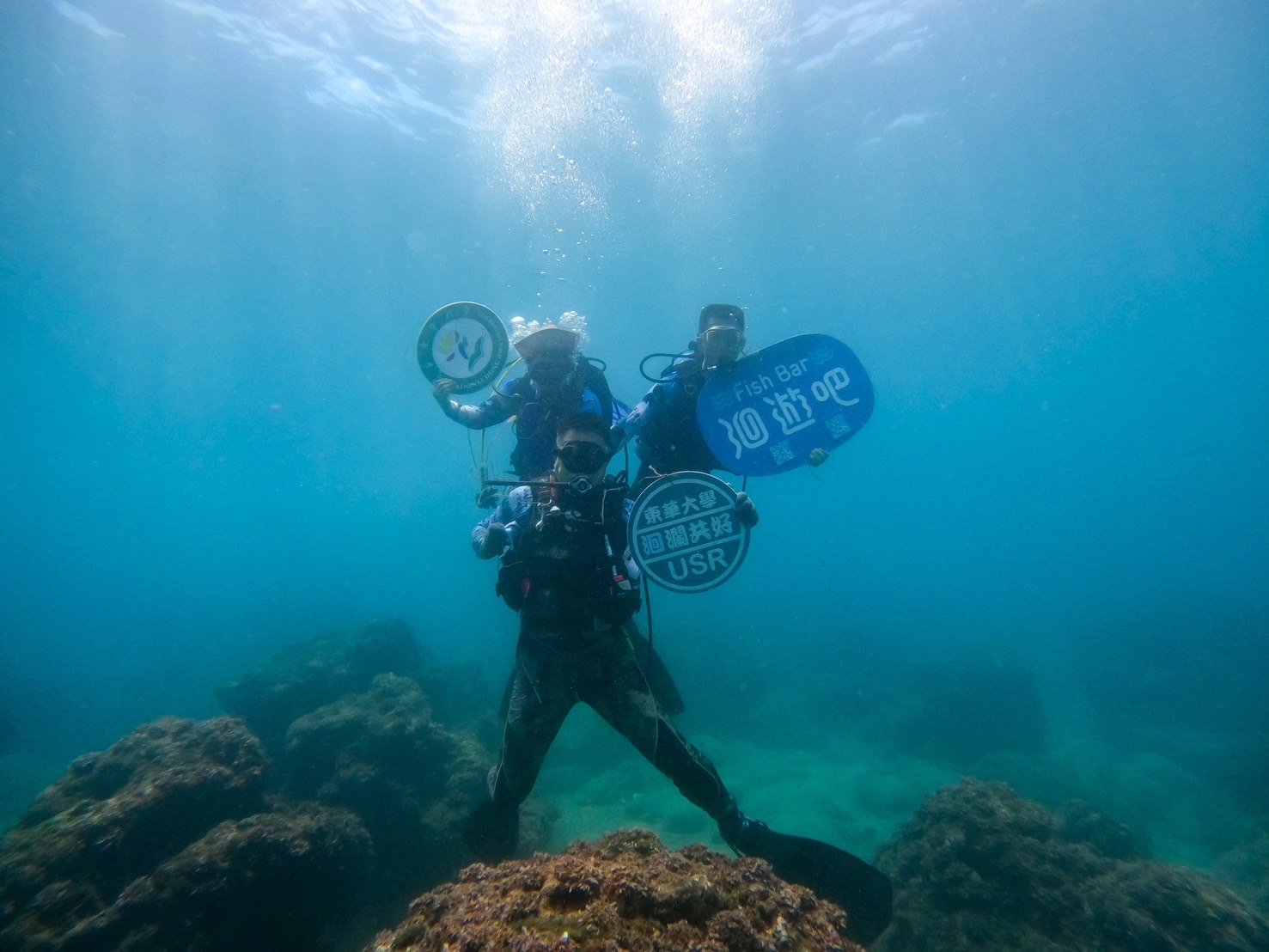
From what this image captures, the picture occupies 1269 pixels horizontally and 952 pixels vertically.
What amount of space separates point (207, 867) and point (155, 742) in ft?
10.9

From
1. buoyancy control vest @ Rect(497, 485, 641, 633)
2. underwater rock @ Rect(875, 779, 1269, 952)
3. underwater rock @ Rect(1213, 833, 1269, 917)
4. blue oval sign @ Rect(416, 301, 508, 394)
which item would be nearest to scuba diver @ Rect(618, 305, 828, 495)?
buoyancy control vest @ Rect(497, 485, 641, 633)

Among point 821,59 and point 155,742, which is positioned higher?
point 821,59

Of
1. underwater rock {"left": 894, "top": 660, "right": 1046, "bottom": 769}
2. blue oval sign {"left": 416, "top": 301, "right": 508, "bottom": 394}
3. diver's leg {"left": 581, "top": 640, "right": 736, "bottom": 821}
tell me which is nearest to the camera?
diver's leg {"left": 581, "top": 640, "right": 736, "bottom": 821}

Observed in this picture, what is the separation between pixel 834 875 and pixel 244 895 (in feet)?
18.4

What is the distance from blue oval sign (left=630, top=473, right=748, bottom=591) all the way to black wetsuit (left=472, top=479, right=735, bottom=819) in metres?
0.32

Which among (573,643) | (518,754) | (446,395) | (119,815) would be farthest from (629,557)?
(119,815)

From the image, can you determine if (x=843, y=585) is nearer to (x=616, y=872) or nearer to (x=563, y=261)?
(x=563, y=261)

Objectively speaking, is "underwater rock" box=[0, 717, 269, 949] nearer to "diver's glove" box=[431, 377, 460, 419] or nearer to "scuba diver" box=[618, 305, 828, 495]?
"diver's glove" box=[431, 377, 460, 419]

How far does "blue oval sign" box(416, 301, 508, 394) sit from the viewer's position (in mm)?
7059

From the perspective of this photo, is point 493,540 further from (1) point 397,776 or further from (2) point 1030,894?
(1) point 397,776

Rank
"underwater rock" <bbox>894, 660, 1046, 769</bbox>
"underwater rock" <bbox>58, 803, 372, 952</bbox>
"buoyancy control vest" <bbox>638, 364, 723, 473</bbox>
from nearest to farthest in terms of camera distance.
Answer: "underwater rock" <bbox>58, 803, 372, 952</bbox>
"buoyancy control vest" <bbox>638, 364, 723, 473</bbox>
"underwater rock" <bbox>894, 660, 1046, 769</bbox>

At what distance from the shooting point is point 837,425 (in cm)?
539

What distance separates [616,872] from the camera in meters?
2.35

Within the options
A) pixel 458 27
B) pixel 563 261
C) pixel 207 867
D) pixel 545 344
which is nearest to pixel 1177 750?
pixel 545 344
